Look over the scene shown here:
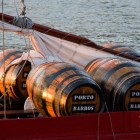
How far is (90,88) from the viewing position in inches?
422

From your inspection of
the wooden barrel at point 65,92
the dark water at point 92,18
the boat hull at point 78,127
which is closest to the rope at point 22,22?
the wooden barrel at point 65,92

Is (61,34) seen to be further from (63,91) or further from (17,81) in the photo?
(63,91)

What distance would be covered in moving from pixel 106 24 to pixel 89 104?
31.7m

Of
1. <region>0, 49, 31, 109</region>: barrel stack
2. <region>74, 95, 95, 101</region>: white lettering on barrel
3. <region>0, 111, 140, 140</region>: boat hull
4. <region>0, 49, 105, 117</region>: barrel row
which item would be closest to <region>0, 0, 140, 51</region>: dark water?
<region>0, 49, 31, 109</region>: barrel stack

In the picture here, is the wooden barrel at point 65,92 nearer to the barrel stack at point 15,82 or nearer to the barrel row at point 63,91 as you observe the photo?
the barrel row at point 63,91

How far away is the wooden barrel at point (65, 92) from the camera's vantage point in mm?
10648

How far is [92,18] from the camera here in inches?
1852

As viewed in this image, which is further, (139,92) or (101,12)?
(101,12)

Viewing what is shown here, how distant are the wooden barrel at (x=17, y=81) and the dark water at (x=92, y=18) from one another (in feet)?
44.8

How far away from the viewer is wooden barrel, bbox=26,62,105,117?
10648 millimetres

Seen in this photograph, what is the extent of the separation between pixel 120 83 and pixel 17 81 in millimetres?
Answer: 2483

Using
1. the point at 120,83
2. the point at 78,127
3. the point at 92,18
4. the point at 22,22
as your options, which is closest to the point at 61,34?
the point at 22,22

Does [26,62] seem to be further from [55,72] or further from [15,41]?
[15,41]

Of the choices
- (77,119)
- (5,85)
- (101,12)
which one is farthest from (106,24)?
(77,119)
